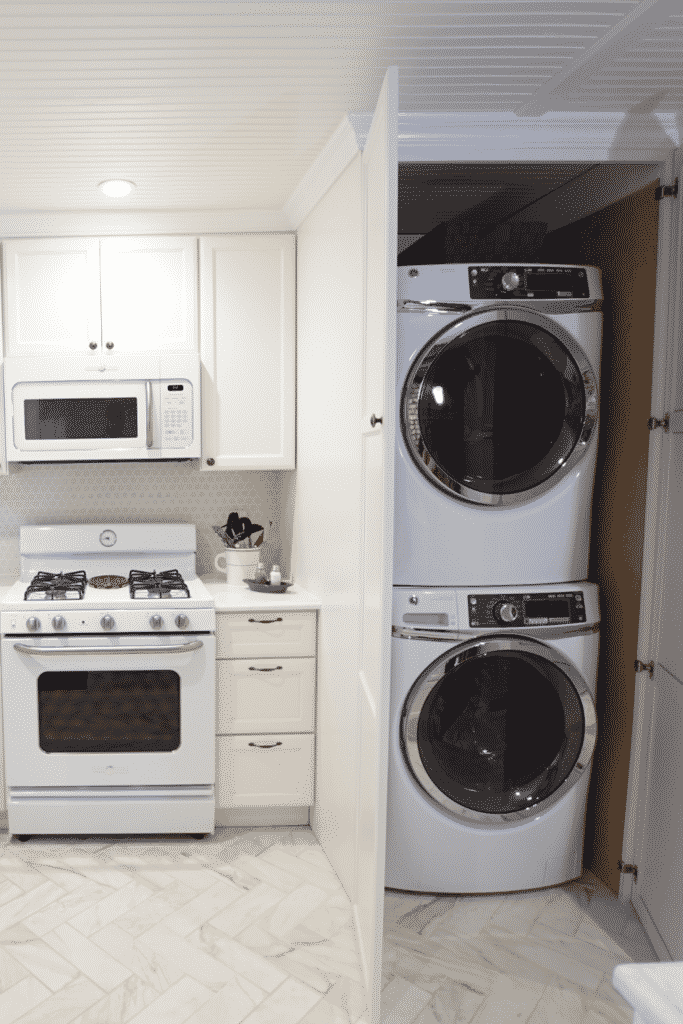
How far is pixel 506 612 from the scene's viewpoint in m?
2.08

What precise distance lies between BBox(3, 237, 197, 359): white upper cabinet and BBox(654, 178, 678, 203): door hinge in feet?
5.35

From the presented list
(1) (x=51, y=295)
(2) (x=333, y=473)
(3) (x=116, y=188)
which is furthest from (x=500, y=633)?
(1) (x=51, y=295)

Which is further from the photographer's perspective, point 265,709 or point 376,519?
point 265,709

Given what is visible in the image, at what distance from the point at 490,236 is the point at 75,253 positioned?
5.15 ft

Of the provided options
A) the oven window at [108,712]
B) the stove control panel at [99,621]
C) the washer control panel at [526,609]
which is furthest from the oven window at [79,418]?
the washer control panel at [526,609]

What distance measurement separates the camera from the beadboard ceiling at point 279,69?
1.37 m

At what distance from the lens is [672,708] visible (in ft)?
6.24

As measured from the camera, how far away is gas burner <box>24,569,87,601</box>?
2473mm

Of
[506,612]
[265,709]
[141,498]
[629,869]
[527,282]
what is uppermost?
[527,282]

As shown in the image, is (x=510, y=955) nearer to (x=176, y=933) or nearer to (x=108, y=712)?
(x=176, y=933)

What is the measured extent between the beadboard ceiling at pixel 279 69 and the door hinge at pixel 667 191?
194mm

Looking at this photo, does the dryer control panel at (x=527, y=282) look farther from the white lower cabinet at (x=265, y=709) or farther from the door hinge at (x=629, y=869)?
the door hinge at (x=629, y=869)

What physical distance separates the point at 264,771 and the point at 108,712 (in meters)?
0.60

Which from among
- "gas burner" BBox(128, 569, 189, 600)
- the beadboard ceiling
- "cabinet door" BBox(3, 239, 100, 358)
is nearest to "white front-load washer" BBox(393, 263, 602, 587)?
the beadboard ceiling
